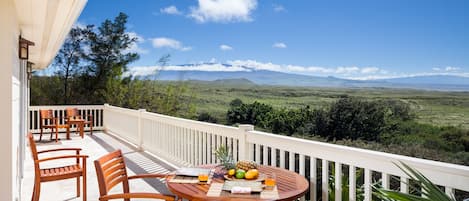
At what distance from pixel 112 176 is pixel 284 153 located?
1.42 m

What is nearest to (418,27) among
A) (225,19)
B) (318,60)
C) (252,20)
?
(318,60)

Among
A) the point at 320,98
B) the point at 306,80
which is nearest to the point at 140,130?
the point at 320,98

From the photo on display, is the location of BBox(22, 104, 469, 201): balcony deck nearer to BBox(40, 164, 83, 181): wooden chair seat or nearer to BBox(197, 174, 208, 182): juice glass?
BBox(40, 164, 83, 181): wooden chair seat

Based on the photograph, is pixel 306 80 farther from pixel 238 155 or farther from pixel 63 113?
pixel 238 155

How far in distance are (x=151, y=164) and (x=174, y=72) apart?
23.5 feet

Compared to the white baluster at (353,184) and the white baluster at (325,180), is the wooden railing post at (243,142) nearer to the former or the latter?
the white baluster at (325,180)

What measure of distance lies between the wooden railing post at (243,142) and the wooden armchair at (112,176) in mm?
1043

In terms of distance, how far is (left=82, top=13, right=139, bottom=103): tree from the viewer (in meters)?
13.8

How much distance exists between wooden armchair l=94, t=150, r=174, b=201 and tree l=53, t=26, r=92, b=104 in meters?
11.6

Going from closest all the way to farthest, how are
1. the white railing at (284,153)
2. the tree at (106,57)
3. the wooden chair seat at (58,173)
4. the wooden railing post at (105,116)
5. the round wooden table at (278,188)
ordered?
the white railing at (284,153), the round wooden table at (278,188), the wooden chair seat at (58,173), the wooden railing post at (105,116), the tree at (106,57)

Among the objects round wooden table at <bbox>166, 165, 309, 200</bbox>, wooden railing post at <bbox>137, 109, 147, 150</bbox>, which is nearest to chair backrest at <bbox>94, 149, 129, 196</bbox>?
round wooden table at <bbox>166, 165, 309, 200</bbox>

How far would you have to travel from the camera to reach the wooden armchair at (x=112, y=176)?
2.41 metres

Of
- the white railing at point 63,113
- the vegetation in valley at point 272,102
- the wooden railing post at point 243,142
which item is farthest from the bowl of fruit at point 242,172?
the white railing at point 63,113

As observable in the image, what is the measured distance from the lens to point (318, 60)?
49.5ft
